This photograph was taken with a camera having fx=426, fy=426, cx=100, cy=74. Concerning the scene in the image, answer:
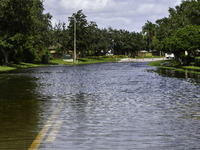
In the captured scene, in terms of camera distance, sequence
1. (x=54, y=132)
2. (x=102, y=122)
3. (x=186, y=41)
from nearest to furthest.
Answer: (x=54, y=132), (x=102, y=122), (x=186, y=41)

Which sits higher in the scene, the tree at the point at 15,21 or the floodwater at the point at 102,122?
the tree at the point at 15,21

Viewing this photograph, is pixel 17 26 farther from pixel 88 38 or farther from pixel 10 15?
pixel 88 38

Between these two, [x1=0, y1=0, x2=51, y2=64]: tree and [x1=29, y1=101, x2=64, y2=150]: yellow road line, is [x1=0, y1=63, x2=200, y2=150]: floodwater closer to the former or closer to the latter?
[x1=29, y1=101, x2=64, y2=150]: yellow road line

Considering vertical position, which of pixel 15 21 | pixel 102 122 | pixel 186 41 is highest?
pixel 15 21

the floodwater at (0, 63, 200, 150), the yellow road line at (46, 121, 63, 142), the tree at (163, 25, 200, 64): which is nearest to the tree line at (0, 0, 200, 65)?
the tree at (163, 25, 200, 64)

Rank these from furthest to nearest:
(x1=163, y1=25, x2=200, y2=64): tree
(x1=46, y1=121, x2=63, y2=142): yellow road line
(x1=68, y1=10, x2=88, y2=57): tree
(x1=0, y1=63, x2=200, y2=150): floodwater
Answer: (x1=68, y1=10, x2=88, y2=57): tree, (x1=163, y1=25, x2=200, y2=64): tree, (x1=46, y1=121, x2=63, y2=142): yellow road line, (x1=0, y1=63, x2=200, y2=150): floodwater

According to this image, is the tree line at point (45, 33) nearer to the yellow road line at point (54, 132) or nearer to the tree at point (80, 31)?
the tree at point (80, 31)

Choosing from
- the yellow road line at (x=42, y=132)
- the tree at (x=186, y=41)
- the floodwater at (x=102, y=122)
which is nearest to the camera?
the yellow road line at (x=42, y=132)

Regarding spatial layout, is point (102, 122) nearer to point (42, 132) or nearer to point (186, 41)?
point (42, 132)

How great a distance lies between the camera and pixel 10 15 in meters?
43.3

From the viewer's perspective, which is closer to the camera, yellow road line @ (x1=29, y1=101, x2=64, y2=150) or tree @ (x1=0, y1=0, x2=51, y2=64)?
yellow road line @ (x1=29, y1=101, x2=64, y2=150)

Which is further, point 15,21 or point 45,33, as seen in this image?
point 45,33

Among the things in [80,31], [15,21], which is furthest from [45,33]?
[15,21]

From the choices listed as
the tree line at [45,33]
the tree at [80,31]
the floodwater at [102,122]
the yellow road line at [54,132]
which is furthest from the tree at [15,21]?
the tree at [80,31]
